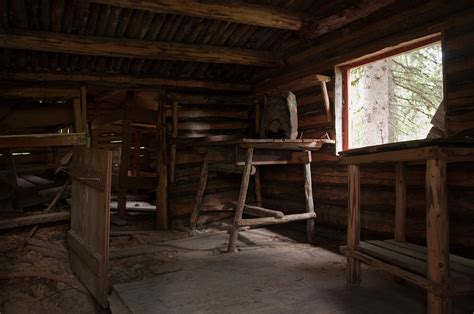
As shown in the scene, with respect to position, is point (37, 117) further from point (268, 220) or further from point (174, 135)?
point (268, 220)

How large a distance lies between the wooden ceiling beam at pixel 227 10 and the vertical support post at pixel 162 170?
2230 millimetres

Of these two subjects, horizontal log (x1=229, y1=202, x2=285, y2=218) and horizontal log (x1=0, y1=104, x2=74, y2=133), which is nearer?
horizontal log (x1=229, y1=202, x2=285, y2=218)

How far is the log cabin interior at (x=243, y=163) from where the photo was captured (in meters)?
3.24

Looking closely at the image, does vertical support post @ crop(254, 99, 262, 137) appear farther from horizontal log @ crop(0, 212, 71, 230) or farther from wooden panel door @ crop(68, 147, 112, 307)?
horizontal log @ crop(0, 212, 71, 230)

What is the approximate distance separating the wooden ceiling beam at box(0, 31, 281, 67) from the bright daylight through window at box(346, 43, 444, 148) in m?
2.65

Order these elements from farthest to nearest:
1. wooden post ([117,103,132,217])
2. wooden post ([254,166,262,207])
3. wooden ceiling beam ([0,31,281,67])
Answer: wooden post ([254,166,262,207])
wooden post ([117,103,132,217])
wooden ceiling beam ([0,31,281,67])

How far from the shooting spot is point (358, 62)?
507 cm

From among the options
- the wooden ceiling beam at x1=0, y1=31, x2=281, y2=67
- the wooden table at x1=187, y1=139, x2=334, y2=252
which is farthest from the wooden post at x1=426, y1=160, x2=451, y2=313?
the wooden ceiling beam at x1=0, y1=31, x2=281, y2=67

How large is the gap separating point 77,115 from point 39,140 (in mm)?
1542

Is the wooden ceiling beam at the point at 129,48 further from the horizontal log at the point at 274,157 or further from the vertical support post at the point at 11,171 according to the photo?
the horizontal log at the point at 274,157

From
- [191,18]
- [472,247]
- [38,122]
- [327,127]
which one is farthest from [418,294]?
[38,122]

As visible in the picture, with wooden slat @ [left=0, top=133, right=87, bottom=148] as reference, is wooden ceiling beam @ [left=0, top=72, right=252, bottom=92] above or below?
above

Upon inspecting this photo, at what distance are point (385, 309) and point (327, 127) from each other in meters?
3.21

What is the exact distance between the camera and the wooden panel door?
11.0 ft
